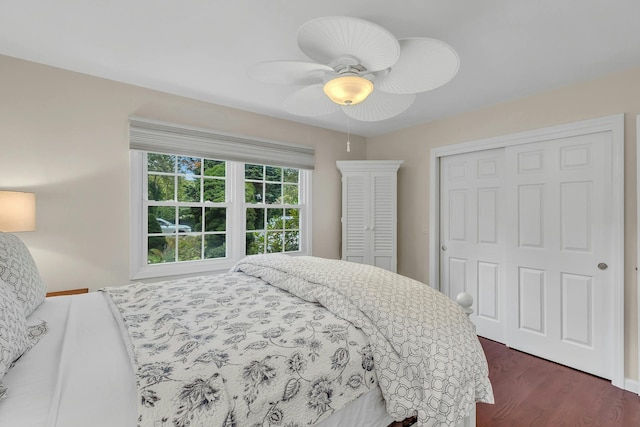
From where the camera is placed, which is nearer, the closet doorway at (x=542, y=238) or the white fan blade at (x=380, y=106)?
the white fan blade at (x=380, y=106)

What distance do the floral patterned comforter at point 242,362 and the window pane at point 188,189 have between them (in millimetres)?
1553

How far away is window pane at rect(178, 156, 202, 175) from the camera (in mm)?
2910

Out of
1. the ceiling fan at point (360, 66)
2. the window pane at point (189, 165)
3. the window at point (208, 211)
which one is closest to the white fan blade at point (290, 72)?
the ceiling fan at point (360, 66)

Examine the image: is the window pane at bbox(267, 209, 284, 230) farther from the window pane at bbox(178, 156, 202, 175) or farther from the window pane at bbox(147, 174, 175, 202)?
the window pane at bbox(147, 174, 175, 202)

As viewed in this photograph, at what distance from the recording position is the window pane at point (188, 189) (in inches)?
115

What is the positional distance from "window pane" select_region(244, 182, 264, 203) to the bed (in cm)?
170

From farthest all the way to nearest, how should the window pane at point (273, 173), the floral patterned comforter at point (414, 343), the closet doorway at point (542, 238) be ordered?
the window pane at point (273, 173) → the closet doorway at point (542, 238) → the floral patterned comforter at point (414, 343)

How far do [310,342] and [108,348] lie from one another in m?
0.70

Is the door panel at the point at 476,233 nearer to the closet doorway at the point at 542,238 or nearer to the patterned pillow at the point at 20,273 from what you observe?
the closet doorway at the point at 542,238

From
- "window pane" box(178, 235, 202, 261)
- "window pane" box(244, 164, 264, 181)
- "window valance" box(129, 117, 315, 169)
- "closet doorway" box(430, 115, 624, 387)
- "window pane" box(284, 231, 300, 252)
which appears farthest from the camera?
"window pane" box(284, 231, 300, 252)

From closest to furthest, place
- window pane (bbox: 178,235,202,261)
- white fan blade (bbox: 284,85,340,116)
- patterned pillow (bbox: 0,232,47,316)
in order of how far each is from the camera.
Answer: patterned pillow (bbox: 0,232,47,316) < white fan blade (bbox: 284,85,340,116) < window pane (bbox: 178,235,202,261)

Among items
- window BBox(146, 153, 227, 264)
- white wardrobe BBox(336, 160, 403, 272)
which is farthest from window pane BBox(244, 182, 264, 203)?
white wardrobe BBox(336, 160, 403, 272)

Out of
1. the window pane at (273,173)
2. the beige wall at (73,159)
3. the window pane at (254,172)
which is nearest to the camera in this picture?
the beige wall at (73,159)

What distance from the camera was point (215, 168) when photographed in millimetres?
3104
